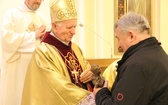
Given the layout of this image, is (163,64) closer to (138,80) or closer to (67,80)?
(138,80)

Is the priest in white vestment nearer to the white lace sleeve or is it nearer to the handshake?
the white lace sleeve

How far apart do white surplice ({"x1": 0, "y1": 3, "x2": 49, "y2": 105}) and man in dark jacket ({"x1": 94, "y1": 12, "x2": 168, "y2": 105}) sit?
6.04 ft

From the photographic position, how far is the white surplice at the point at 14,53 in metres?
3.57

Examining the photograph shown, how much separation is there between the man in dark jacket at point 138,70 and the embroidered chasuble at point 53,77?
46 centimetres

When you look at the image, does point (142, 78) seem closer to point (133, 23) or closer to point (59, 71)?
point (133, 23)

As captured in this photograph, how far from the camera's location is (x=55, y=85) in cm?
240

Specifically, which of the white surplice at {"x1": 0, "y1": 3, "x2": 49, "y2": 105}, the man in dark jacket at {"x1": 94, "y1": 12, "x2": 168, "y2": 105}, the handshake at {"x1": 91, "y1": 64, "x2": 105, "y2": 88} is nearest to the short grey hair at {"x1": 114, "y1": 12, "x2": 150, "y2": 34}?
the man in dark jacket at {"x1": 94, "y1": 12, "x2": 168, "y2": 105}

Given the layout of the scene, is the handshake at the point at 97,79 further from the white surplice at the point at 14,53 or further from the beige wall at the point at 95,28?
the beige wall at the point at 95,28

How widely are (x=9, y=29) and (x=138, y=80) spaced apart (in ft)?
7.69

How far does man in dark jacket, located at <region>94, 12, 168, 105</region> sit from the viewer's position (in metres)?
1.75

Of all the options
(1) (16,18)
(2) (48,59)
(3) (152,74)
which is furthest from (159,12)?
(3) (152,74)

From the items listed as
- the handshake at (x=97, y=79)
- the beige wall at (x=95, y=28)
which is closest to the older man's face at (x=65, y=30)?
the handshake at (x=97, y=79)

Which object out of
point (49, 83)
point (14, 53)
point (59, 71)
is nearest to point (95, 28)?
point (14, 53)

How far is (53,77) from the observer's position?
2.41 m
